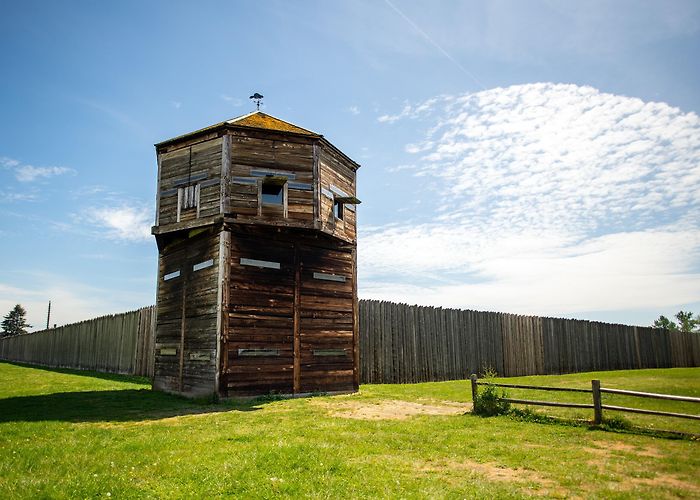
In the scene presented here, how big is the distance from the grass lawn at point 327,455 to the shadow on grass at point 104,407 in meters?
0.09

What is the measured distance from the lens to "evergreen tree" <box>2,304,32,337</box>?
259 ft

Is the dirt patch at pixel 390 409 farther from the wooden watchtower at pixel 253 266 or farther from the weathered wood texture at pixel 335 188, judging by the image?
the weathered wood texture at pixel 335 188

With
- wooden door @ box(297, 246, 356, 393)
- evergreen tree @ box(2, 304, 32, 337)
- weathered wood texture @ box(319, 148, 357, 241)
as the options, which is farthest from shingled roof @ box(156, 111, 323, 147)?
evergreen tree @ box(2, 304, 32, 337)

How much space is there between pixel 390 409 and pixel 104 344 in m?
20.6

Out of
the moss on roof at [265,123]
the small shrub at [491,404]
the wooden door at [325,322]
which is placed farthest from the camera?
the moss on roof at [265,123]

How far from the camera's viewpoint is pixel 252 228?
1509cm

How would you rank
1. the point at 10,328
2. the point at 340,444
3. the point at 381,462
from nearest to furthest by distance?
the point at 381,462
the point at 340,444
the point at 10,328

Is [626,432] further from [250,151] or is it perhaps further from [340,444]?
→ [250,151]

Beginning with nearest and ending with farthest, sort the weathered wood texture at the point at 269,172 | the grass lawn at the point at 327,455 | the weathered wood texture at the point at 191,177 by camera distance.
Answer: the grass lawn at the point at 327,455, the weathered wood texture at the point at 269,172, the weathered wood texture at the point at 191,177

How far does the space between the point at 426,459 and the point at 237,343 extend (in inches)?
336

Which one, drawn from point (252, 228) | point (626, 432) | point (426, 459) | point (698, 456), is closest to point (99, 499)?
point (426, 459)

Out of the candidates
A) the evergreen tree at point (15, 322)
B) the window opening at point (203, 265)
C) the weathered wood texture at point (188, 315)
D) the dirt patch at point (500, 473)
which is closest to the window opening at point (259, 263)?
the weathered wood texture at point (188, 315)

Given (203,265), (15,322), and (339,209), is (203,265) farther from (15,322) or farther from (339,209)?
(15,322)

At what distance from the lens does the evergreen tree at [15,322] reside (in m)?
79.0
